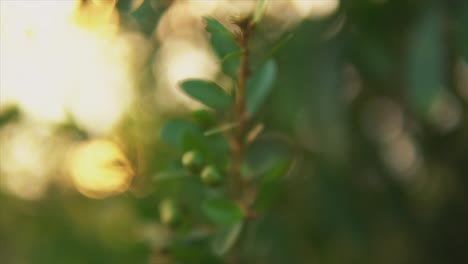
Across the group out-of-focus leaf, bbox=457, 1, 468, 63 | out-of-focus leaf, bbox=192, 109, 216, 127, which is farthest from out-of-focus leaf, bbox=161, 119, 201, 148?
out-of-focus leaf, bbox=457, 1, 468, 63

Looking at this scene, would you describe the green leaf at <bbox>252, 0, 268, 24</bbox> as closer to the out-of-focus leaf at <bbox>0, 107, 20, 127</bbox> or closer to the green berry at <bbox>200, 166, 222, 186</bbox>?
A: the green berry at <bbox>200, 166, 222, 186</bbox>

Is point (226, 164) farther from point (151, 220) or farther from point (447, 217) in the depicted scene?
point (447, 217)

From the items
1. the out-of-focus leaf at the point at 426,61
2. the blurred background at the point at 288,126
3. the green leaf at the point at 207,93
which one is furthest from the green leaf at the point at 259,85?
the out-of-focus leaf at the point at 426,61

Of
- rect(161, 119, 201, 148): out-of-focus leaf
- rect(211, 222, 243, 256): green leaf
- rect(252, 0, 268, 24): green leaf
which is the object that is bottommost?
rect(211, 222, 243, 256): green leaf

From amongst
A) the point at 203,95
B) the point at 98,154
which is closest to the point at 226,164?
the point at 203,95

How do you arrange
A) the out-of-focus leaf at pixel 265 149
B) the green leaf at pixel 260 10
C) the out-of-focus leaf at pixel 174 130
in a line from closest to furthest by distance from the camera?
1. the green leaf at pixel 260 10
2. the out-of-focus leaf at pixel 174 130
3. the out-of-focus leaf at pixel 265 149

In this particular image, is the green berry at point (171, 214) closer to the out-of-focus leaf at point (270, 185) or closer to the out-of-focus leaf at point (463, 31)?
the out-of-focus leaf at point (270, 185)
